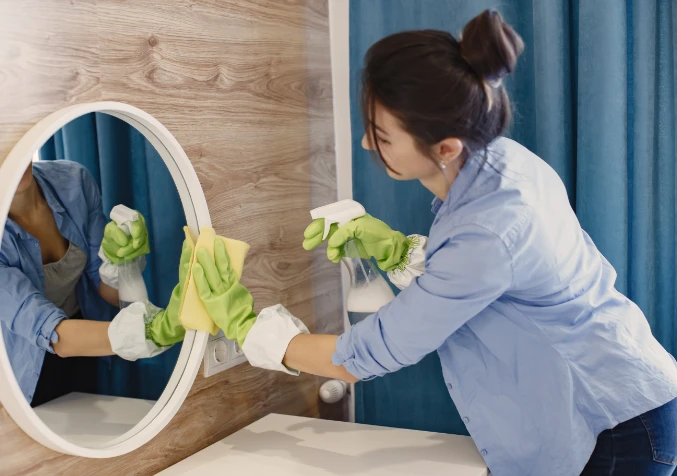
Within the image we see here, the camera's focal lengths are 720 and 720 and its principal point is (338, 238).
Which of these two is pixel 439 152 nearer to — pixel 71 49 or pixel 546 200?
pixel 546 200

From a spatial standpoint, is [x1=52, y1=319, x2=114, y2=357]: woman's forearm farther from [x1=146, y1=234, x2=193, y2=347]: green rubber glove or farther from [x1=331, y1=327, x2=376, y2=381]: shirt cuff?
[x1=331, y1=327, x2=376, y2=381]: shirt cuff

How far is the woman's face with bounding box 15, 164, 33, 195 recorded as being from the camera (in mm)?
995

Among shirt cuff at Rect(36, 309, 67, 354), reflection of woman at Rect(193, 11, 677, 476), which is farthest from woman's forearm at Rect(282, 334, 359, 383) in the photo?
shirt cuff at Rect(36, 309, 67, 354)

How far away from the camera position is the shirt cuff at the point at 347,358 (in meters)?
1.13

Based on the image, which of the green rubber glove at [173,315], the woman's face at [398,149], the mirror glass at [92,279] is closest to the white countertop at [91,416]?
the mirror glass at [92,279]

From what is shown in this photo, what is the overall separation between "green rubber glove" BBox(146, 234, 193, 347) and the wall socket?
114 mm

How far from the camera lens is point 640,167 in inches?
55.4

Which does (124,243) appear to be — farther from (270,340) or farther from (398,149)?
(398,149)

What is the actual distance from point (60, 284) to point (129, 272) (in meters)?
0.15

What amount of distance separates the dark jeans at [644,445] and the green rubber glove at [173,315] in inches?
29.3

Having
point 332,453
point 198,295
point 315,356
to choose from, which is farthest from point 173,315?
point 332,453

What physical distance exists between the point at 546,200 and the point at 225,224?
63 centimetres

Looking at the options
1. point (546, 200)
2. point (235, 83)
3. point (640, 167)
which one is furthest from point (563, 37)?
point (235, 83)

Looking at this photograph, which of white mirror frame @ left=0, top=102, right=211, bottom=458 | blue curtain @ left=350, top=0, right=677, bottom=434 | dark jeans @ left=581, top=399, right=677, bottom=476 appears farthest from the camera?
blue curtain @ left=350, top=0, right=677, bottom=434
